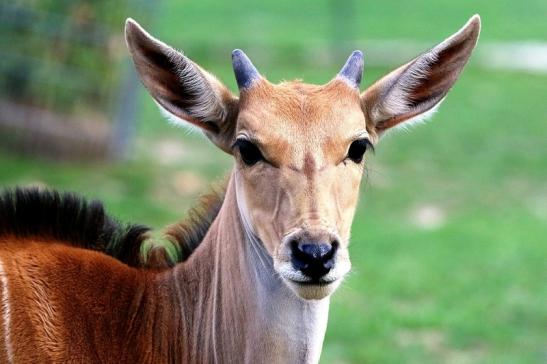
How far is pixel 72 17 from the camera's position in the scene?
Answer: 15.1 m

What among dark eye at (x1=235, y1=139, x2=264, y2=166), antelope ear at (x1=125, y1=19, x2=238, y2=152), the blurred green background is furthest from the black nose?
the blurred green background

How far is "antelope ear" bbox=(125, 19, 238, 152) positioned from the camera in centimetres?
520

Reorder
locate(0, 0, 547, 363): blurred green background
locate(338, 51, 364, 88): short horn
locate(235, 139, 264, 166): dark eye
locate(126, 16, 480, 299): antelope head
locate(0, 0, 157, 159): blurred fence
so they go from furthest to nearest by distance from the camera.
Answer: locate(0, 0, 157, 159): blurred fence → locate(0, 0, 547, 363): blurred green background → locate(338, 51, 364, 88): short horn → locate(235, 139, 264, 166): dark eye → locate(126, 16, 480, 299): antelope head

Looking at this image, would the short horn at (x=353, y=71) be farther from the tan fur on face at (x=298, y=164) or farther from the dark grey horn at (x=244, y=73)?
the dark grey horn at (x=244, y=73)

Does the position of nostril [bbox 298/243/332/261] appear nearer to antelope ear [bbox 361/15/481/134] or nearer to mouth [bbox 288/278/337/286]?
mouth [bbox 288/278/337/286]

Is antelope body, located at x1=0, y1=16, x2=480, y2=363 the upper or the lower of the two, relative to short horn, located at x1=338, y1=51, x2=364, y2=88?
lower

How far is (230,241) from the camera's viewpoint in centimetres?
525

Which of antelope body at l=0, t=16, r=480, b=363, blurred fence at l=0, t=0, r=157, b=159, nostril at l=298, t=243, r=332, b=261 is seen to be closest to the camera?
nostril at l=298, t=243, r=332, b=261

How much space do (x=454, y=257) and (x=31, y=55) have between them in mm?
6155

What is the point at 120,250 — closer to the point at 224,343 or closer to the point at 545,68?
the point at 224,343

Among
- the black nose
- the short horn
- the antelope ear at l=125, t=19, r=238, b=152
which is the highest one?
the short horn

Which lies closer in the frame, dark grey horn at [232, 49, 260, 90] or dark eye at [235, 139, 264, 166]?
dark eye at [235, 139, 264, 166]

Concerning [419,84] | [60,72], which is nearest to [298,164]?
[419,84]

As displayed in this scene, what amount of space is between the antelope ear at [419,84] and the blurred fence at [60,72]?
10.2 meters
